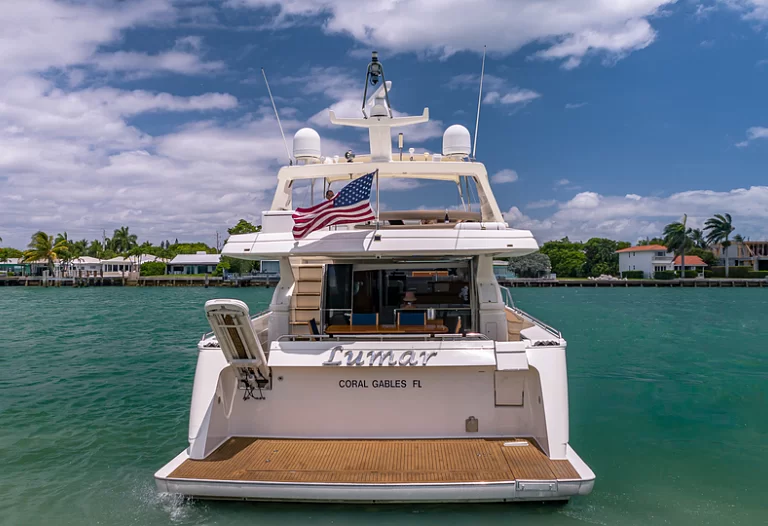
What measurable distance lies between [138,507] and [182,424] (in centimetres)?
384

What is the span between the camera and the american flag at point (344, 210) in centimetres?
729

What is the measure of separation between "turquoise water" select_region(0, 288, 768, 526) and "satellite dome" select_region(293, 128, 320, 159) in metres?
5.43

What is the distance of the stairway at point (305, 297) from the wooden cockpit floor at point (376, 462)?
2.29 metres

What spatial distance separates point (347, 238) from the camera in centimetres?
760

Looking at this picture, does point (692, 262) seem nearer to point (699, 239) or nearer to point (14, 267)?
point (699, 239)

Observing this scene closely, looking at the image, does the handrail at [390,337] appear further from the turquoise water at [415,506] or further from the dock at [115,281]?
the dock at [115,281]

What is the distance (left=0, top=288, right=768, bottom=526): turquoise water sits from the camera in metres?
6.36

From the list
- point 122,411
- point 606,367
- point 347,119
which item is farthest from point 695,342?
point 122,411

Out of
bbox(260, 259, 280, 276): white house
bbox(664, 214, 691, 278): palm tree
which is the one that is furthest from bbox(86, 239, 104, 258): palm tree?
bbox(664, 214, 691, 278): palm tree

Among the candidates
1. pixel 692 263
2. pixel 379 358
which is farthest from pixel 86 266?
pixel 379 358

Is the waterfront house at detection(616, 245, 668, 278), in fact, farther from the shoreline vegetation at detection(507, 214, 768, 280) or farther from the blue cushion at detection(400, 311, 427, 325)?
the blue cushion at detection(400, 311, 427, 325)

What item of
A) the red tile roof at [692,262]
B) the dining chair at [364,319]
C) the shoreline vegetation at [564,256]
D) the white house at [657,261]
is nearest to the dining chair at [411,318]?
the dining chair at [364,319]

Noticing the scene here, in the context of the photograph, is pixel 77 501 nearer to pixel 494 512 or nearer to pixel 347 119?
pixel 494 512

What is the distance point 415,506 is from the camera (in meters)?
6.34
